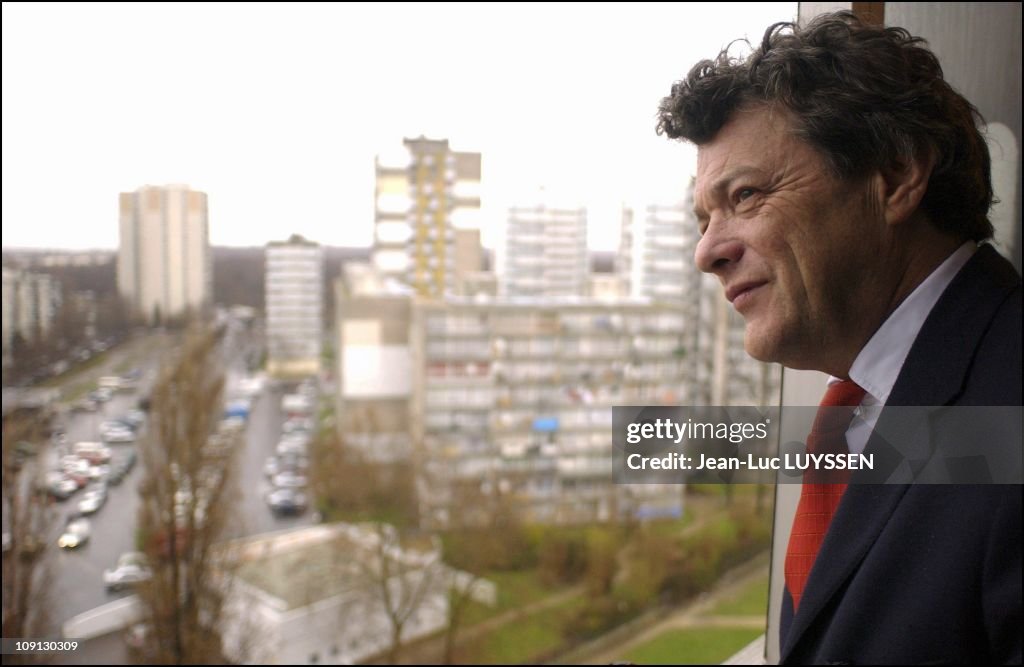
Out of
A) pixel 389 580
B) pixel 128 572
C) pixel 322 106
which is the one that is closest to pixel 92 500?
pixel 128 572

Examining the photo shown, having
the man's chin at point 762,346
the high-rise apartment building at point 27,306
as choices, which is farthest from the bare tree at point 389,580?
the man's chin at point 762,346

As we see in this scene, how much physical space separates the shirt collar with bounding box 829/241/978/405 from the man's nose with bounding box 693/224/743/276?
0.14 metres

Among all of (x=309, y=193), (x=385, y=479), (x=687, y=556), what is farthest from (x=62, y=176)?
(x=687, y=556)

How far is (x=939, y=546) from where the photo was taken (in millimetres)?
487

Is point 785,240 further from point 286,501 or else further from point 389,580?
point 389,580

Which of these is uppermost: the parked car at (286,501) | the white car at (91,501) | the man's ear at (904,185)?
the man's ear at (904,185)

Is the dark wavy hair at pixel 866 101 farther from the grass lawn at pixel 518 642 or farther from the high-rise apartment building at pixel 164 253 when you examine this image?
the grass lawn at pixel 518 642

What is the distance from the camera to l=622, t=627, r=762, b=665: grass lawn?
3188 millimetres

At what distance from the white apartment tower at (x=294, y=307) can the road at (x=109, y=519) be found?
302mm

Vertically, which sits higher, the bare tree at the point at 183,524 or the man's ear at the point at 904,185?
the man's ear at the point at 904,185

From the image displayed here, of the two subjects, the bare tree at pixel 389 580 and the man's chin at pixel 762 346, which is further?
the bare tree at pixel 389 580

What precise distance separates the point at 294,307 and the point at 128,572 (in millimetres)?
1274

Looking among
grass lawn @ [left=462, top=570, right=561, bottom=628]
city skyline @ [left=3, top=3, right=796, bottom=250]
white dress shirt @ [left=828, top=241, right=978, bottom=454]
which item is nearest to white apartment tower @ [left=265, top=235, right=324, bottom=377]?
city skyline @ [left=3, top=3, right=796, bottom=250]

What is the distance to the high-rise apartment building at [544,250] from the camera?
3.86m
